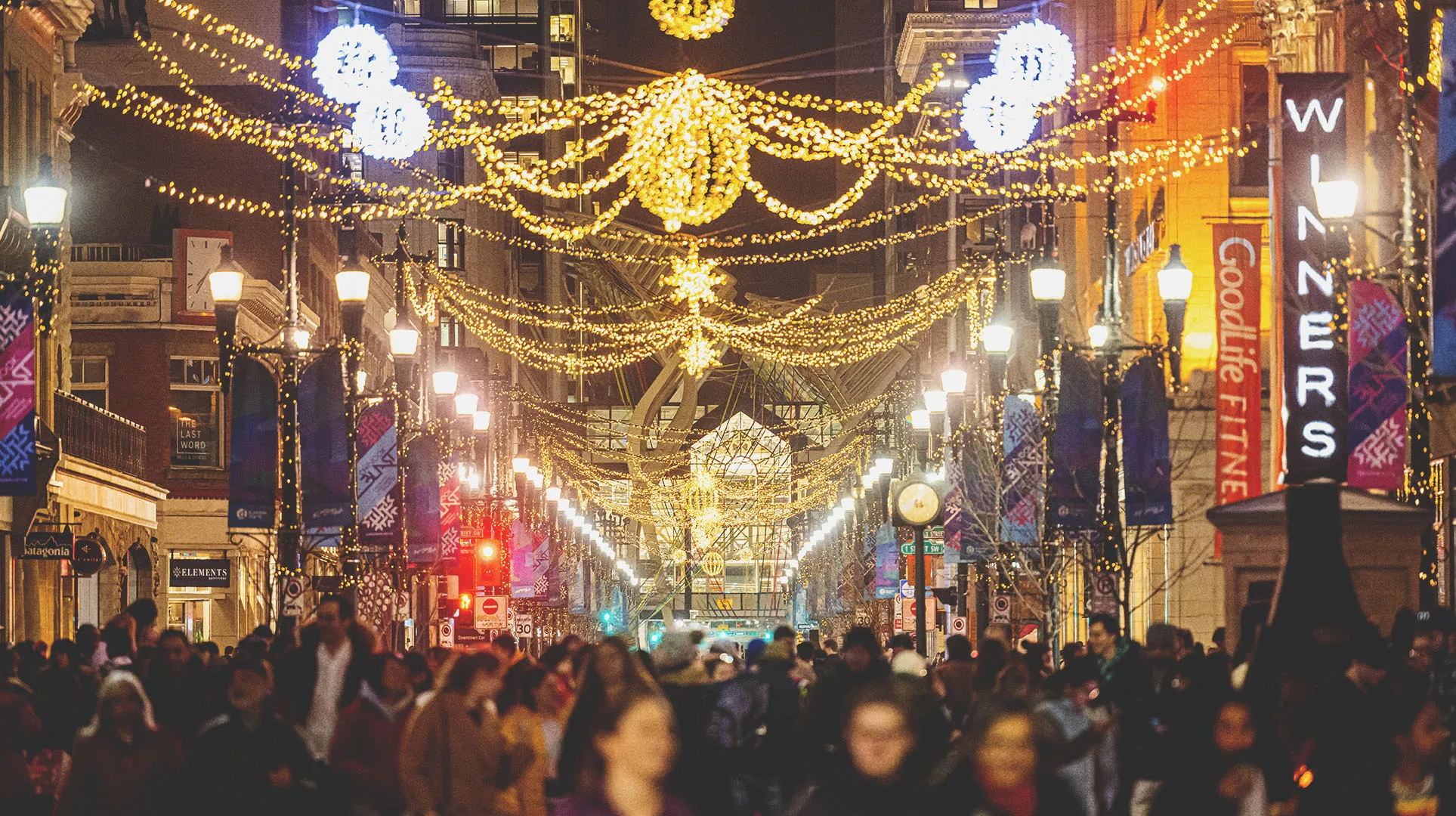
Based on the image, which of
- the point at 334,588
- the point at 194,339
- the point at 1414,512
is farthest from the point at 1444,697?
the point at 194,339

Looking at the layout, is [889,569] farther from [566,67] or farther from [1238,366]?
[566,67]

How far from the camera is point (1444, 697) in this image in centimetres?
1476

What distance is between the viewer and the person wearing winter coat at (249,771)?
11477mm

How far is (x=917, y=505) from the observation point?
4022 cm

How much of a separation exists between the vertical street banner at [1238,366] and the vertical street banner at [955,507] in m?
6.32

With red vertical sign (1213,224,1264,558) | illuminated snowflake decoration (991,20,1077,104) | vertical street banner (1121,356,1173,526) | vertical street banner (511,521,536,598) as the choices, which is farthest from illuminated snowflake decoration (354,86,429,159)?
vertical street banner (511,521,536,598)

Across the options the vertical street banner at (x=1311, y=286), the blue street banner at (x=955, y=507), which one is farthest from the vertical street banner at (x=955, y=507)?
the vertical street banner at (x=1311, y=286)

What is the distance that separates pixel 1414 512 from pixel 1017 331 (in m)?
41.6

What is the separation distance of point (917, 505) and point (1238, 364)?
330 inches

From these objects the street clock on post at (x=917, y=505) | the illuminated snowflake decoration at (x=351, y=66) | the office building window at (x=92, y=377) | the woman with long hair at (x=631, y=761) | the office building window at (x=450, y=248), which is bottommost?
the woman with long hair at (x=631, y=761)

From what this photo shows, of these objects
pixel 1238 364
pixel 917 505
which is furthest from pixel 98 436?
pixel 1238 364

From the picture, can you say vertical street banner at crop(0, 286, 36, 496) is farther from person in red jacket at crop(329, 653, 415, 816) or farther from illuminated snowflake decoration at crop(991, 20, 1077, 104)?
illuminated snowflake decoration at crop(991, 20, 1077, 104)

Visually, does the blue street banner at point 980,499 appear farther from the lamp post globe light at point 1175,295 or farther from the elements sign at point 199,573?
the elements sign at point 199,573

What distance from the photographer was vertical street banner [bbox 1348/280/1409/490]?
24328 mm
